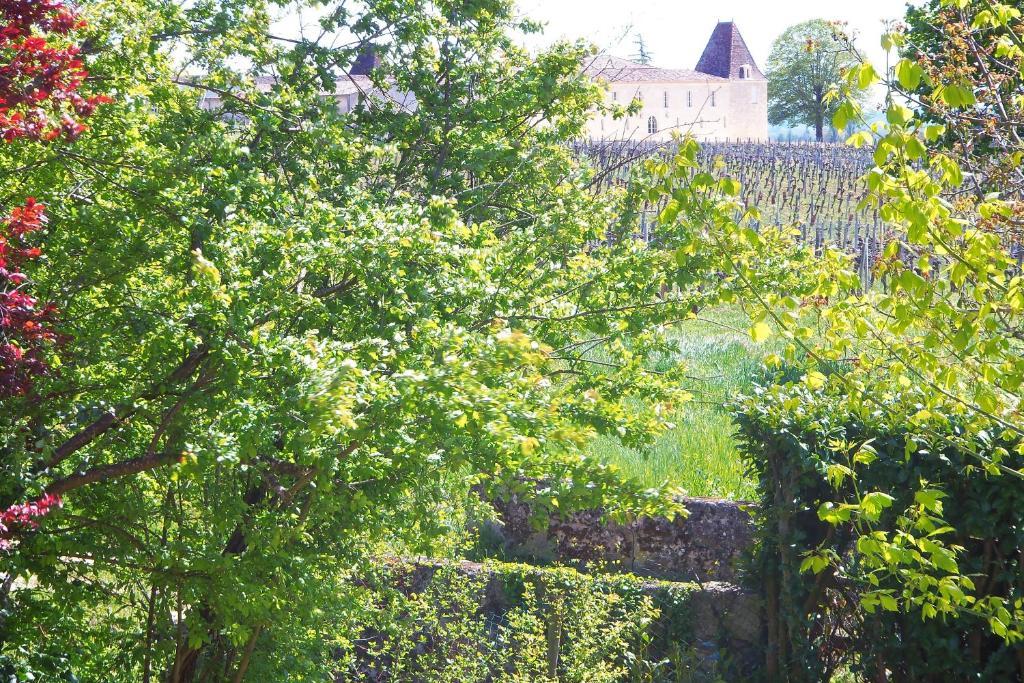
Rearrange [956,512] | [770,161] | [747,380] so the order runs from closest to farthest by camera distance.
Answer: [956,512], [747,380], [770,161]

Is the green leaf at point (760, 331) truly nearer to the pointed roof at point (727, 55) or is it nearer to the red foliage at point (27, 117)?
the red foliage at point (27, 117)

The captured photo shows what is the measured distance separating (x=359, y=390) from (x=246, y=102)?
2832mm

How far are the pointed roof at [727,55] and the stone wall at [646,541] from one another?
59911 mm

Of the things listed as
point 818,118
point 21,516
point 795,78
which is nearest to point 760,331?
point 21,516

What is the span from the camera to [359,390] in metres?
3.83

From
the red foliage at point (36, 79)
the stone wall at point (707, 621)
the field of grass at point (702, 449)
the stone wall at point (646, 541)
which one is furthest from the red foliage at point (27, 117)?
the stone wall at point (646, 541)

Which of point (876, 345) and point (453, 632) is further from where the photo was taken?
point (453, 632)

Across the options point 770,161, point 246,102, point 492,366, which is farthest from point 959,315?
point 770,161

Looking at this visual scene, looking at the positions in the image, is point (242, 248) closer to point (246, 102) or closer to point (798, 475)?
point (246, 102)

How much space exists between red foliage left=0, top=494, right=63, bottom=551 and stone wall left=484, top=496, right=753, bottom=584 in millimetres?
4425

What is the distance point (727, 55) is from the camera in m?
66.8

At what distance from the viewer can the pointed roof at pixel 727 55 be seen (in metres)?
66.2

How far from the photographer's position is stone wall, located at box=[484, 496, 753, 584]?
8.45m

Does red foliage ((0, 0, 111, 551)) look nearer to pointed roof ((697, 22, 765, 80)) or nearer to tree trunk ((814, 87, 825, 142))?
tree trunk ((814, 87, 825, 142))
